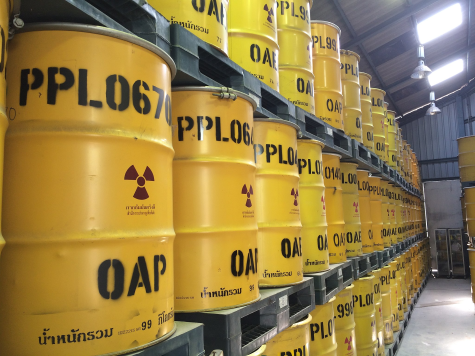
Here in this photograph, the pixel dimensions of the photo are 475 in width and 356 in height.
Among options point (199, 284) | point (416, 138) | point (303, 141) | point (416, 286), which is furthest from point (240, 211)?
point (416, 138)

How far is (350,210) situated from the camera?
373 centimetres

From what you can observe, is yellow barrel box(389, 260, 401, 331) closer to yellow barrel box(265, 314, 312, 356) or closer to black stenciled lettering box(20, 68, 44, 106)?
yellow barrel box(265, 314, 312, 356)

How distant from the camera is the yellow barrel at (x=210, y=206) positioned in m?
1.55

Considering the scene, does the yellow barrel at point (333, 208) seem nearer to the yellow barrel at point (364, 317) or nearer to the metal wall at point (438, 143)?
the yellow barrel at point (364, 317)

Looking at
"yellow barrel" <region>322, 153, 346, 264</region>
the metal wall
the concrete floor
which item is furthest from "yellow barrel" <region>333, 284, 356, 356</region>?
the metal wall

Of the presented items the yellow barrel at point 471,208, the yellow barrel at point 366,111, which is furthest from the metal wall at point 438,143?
the yellow barrel at point 366,111

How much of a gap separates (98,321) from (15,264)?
26cm

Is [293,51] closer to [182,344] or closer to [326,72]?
[326,72]

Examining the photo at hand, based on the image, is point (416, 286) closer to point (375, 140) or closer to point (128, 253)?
point (375, 140)

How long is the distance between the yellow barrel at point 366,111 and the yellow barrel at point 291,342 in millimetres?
3317

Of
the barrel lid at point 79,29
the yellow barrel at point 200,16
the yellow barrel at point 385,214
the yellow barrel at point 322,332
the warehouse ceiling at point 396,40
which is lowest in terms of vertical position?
the yellow barrel at point 322,332

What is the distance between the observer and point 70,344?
99cm

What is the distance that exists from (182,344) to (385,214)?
4676mm

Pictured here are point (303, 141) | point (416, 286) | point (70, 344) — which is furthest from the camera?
point (416, 286)
